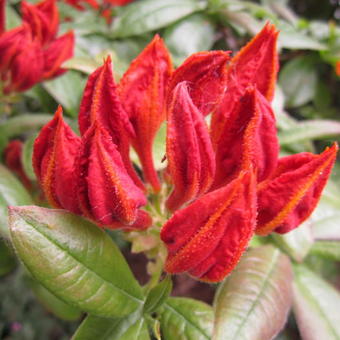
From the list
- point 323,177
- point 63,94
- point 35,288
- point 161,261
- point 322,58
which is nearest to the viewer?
point 323,177

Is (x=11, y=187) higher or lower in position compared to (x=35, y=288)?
higher

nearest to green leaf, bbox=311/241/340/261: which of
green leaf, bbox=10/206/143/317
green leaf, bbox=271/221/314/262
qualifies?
green leaf, bbox=271/221/314/262

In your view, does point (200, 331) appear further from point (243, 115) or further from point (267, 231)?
point (243, 115)

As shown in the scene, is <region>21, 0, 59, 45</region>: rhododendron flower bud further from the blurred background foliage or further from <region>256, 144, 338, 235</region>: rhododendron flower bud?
<region>256, 144, 338, 235</region>: rhododendron flower bud

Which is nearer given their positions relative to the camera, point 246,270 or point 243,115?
point 243,115

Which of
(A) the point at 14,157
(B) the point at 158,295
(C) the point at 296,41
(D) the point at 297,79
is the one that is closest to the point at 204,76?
(B) the point at 158,295

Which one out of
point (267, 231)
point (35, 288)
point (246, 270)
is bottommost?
point (35, 288)

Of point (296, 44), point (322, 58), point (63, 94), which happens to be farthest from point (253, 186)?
point (322, 58)
